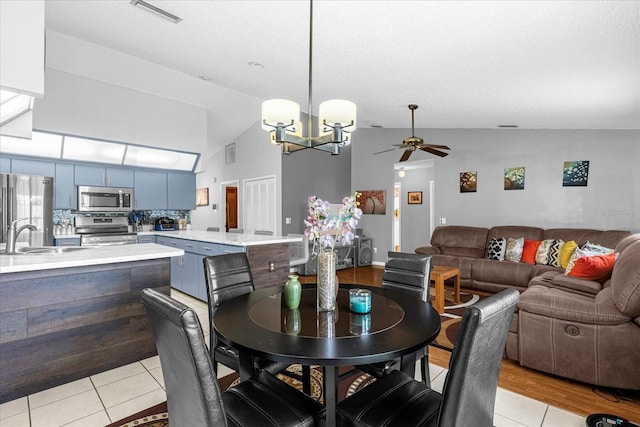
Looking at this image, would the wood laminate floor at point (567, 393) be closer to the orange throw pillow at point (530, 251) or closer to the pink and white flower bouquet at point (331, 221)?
the pink and white flower bouquet at point (331, 221)

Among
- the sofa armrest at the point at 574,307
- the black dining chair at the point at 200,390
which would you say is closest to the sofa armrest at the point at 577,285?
the sofa armrest at the point at 574,307

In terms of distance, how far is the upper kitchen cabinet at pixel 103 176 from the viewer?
16.5 feet

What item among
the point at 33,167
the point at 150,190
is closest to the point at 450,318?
the point at 150,190

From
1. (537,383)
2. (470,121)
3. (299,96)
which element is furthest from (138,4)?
(470,121)

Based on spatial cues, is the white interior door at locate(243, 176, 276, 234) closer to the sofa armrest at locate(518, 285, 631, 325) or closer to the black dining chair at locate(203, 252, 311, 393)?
the black dining chair at locate(203, 252, 311, 393)

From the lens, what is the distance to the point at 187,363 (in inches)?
40.9

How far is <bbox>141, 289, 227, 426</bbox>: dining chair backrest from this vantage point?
1.00 metres

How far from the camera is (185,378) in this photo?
1.08 m

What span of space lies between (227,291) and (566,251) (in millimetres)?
4557

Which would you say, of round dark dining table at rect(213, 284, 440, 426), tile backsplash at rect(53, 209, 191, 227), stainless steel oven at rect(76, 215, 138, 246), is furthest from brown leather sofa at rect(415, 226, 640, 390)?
tile backsplash at rect(53, 209, 191, 227)

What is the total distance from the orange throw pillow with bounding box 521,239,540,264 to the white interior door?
14.4 ft

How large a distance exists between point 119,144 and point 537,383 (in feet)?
19.4

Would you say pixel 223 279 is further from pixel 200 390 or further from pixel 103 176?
pixel 103 176

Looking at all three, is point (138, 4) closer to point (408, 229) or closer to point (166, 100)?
point (166, 100)
